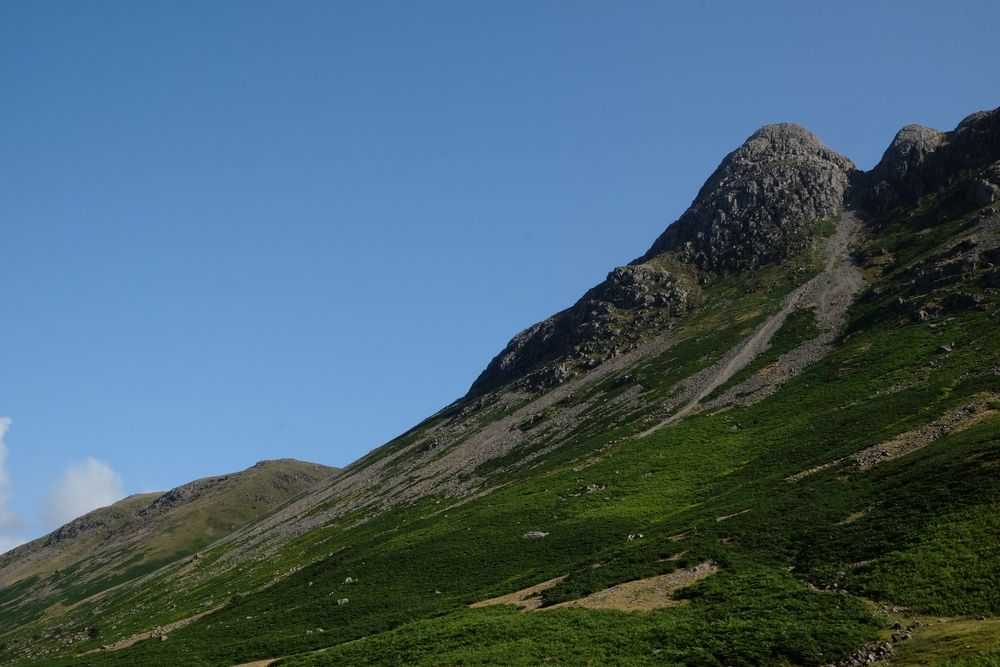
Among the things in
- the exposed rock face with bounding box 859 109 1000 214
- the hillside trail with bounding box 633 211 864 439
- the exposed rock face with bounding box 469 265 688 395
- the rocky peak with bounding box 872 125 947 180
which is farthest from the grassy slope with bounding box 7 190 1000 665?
the rocky peak with bounding box 872 125 947 180

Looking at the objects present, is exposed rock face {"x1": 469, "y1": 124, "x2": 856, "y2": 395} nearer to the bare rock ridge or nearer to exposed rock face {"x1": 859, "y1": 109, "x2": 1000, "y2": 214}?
the bare rock ridge

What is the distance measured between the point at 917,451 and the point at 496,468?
75298 mm

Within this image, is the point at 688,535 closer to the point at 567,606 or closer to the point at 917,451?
the point at 567,606

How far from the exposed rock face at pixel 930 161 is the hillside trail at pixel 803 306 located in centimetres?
1677

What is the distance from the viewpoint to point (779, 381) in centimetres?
10950

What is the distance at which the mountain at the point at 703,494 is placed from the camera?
37.6 metres

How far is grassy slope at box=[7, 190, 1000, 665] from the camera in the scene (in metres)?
36.2

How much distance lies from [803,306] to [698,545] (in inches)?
4090

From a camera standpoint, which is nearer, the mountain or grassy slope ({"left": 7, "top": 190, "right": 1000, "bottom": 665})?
grassy slope ({"left": 7, "top": 190, "right": 1000, "bottom": 665})

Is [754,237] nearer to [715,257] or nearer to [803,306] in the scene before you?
[715,257]

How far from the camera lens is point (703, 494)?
7388cm

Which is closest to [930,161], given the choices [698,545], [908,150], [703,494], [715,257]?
[908,150]

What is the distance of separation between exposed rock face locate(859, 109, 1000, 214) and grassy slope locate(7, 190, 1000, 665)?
57320mm

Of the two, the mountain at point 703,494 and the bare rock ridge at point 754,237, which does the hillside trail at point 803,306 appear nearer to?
the mountain at point 703,494
